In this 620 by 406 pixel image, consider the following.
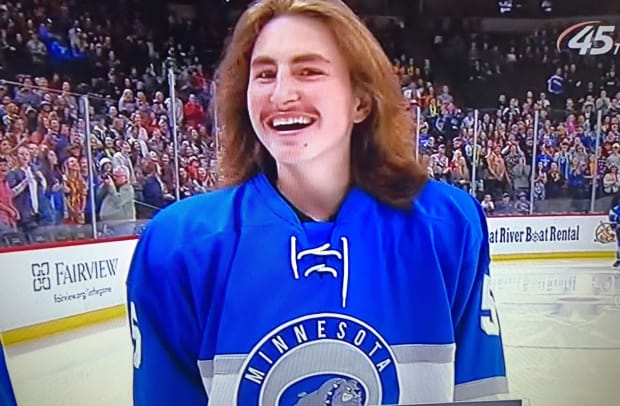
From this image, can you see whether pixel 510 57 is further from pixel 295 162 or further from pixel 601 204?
pixel 295 162

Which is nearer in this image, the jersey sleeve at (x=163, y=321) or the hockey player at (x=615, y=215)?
the jersey sleeve at (x=163, y=321)

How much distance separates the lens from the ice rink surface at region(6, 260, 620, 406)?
1429 mm

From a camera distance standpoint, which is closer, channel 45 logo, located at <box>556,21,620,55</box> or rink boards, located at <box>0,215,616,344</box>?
rink boards, located at <box>0,215,616,344</box>

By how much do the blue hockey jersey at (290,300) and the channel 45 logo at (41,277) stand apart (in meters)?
0.18

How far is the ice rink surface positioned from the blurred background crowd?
196 millimetres

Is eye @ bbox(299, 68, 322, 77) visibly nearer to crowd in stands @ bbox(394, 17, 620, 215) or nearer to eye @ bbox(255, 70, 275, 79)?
eye @ bbox(255, 70, 275, 79)

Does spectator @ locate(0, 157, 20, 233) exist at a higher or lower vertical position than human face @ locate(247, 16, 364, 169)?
lower

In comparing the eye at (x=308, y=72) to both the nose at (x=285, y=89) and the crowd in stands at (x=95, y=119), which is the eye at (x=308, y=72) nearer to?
the nose at (x=285, y=89)

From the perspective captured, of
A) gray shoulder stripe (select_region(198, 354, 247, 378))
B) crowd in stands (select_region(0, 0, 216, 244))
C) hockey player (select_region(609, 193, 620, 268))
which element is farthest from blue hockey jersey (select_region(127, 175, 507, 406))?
hockey player (select_region(609, 193, 620, 268))

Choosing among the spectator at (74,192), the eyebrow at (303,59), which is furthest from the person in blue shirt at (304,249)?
the spectator at (74,192)

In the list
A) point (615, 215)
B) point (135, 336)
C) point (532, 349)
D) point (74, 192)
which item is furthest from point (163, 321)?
point (615, 215)

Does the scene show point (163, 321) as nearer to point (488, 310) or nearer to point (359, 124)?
point (359, 124)

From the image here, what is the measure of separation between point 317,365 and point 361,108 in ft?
2.08

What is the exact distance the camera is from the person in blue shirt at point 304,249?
1.40m
